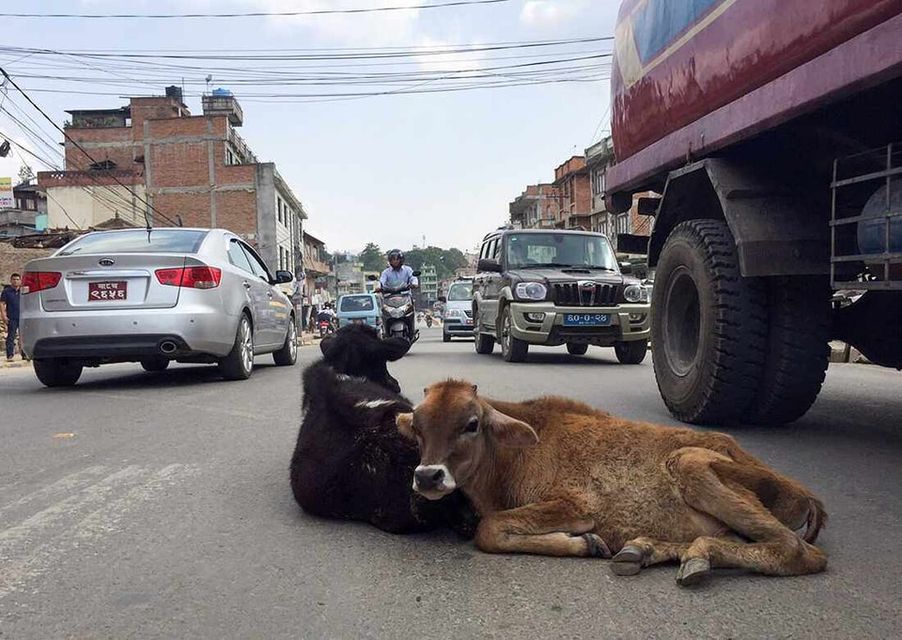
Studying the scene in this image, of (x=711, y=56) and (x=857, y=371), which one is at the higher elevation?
(x=711, y=56)

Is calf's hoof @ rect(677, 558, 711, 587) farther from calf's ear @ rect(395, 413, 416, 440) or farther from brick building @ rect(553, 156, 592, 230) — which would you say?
brick building @ rect(553, 156, 592, 230)

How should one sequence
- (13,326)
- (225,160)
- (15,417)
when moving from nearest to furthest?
(15,417), (13,326), (225,160)

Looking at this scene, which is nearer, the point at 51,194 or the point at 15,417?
the point at 15,417

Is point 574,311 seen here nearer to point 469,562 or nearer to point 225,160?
point 469,562

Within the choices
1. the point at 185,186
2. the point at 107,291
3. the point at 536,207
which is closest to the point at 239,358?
the point at 107,291

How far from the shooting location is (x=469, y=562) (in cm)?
291

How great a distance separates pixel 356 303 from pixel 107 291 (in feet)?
86.1

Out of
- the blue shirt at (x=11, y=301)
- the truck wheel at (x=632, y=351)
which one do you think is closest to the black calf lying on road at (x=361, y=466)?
the truck wheel at (x=632, y=351)

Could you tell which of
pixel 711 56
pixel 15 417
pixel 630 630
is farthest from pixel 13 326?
pixel 630 630

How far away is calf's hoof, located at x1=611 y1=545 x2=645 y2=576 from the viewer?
2.69 m

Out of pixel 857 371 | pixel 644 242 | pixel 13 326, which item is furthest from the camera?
pixel 13 326

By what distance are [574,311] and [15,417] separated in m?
7.15

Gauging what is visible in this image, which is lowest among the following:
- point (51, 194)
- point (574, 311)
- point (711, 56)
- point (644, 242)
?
point (574, 311)

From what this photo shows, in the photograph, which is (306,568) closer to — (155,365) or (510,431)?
(510,431)
